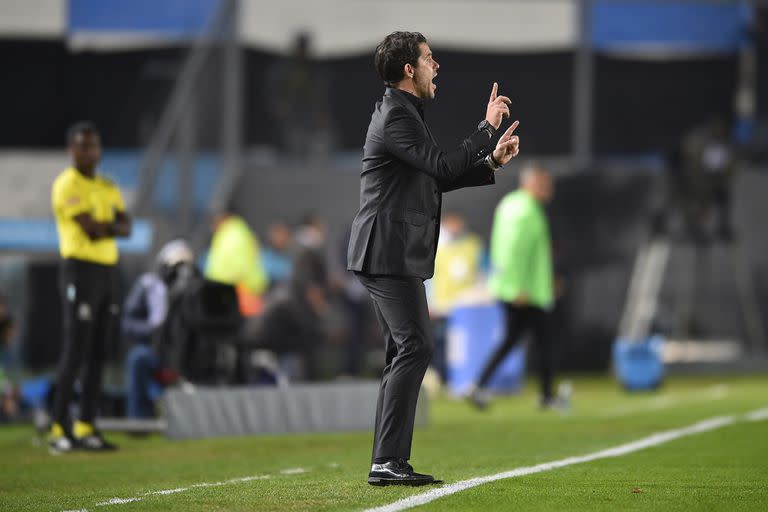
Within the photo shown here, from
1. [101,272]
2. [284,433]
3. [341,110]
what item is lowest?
[284,433]

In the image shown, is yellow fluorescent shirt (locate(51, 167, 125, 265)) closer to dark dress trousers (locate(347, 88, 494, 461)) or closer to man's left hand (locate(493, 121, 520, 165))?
dark dress trousers (locate(347, 88, 494, 461))

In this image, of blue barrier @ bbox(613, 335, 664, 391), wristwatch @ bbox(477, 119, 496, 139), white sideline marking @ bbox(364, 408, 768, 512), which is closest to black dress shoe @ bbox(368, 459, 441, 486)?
white sideline marking @ bbox(364, 408, 768, 512)

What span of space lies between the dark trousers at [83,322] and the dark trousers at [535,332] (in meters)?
4.68

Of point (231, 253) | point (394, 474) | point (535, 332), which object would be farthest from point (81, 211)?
point (231, 253)

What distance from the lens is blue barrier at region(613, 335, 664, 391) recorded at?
18.4m

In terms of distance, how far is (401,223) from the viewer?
7.38 metres

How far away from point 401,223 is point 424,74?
2.27 feet

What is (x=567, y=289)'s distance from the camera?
22.4m

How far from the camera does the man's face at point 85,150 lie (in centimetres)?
1084

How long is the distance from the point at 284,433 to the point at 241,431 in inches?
12.4

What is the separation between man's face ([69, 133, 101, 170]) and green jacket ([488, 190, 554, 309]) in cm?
504

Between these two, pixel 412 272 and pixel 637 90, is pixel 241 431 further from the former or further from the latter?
pixel 637 90

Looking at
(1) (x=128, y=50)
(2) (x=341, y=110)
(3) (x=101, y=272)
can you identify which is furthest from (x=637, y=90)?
(3) (x=101, y=272)

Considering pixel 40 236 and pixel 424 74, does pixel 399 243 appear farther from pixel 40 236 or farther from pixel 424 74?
pixel 40 236
